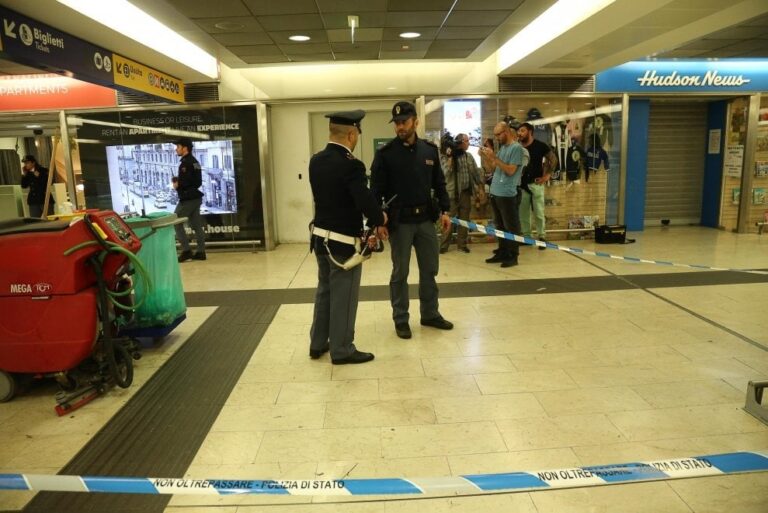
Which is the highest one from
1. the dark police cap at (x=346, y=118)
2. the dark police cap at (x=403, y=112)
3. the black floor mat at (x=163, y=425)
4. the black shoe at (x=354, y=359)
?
the dark police cap at (x=403, y=112)

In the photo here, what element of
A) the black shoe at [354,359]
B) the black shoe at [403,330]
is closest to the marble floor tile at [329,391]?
the black shoe at [354,359]

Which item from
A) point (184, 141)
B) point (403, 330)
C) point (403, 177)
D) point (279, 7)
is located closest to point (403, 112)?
point (403, 177)

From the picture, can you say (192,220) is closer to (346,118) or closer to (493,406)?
(346,118)

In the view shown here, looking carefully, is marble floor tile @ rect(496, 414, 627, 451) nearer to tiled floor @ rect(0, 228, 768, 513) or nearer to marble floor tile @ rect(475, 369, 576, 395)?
tiled floor @ rect(0, 228, 768, 513)

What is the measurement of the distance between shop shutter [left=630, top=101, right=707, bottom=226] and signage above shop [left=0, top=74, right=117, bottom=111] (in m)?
8.90

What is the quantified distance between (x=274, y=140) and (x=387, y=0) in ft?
13.1

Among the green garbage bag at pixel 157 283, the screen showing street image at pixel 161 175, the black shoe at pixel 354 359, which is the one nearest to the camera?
the black shoe at pixel 354 359

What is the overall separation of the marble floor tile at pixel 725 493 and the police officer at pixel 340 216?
200cm

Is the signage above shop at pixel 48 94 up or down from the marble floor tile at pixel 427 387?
up

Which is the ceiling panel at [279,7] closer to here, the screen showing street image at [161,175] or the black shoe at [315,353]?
the black shoe at [315,353]

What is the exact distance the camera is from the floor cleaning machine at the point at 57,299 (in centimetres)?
292

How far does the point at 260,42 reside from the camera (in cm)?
611

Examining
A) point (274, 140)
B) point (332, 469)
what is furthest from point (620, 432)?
point (274, 140)

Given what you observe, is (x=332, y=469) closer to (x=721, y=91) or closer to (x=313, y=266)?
(x=313, y=266)
